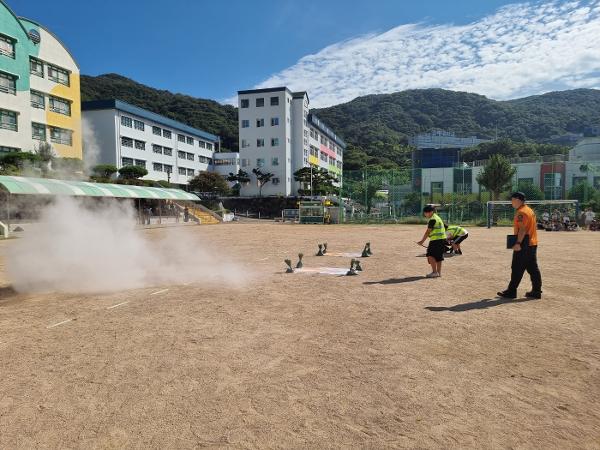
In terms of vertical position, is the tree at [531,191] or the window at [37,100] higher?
the window at [37,100]

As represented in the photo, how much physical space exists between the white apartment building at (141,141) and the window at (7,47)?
16.2 metres

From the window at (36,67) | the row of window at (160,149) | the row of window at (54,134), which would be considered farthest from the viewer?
the row of window at (160,149)

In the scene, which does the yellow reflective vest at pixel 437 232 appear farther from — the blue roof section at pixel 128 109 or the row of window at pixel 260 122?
the row of window at pixel 260 122

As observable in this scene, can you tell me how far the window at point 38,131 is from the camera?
134ft

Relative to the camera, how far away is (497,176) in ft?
145

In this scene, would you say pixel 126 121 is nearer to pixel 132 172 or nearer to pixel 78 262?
pixel 132 172

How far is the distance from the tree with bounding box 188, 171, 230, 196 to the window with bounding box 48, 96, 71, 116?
929 inches

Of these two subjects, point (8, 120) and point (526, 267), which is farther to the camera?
point (8, 120)

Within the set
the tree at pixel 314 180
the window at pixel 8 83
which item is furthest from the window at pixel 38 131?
the tree at pixel 314 180

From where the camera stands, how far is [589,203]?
37938 mm

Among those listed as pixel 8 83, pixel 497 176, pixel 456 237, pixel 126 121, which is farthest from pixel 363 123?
pixel 456 237

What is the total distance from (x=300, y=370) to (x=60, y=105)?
50898 mm

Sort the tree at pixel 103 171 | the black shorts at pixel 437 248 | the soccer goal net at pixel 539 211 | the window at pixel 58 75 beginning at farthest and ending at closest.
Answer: the window at pixel 58 75 → the tree at pixel 103 171 → the soccer goal net at pixel 539 211 → the black shorts at pixel 437 248

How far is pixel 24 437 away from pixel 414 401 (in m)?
3.37
